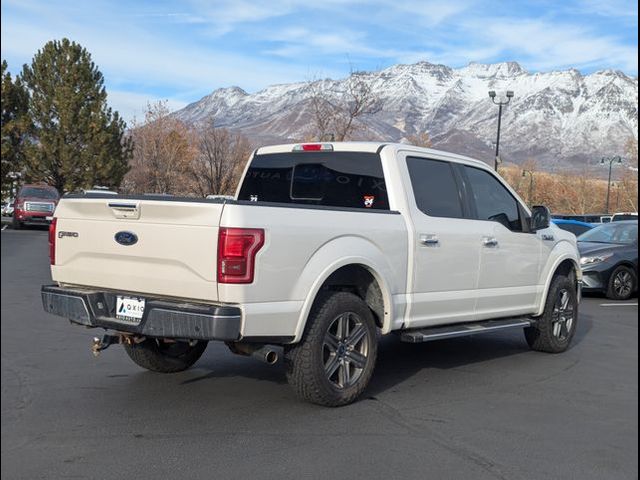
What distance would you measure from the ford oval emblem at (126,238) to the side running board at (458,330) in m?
2.41

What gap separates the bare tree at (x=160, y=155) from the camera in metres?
45.4

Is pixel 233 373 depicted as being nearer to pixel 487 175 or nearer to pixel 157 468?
pixel 157 468

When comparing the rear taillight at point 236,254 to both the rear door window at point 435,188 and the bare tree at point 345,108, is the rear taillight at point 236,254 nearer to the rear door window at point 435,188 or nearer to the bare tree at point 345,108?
the rear door window at point 435,188

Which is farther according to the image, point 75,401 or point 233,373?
point 233,373

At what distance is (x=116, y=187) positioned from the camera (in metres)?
44.8

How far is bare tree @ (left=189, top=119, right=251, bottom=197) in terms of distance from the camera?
125 feet

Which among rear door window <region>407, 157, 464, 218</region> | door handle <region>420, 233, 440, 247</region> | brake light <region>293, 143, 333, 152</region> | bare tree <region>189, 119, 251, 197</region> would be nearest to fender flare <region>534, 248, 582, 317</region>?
rear door window <region>407, 157, 464, 218</region>

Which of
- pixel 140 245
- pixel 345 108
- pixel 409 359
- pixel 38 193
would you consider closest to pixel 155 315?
pixel 140 245

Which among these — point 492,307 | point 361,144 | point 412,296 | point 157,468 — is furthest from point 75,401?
point 492,307

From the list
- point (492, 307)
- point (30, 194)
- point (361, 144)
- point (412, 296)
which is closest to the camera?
point (412, 296)

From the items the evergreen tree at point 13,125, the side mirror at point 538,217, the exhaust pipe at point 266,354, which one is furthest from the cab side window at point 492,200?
the evergreen tree at point 13,125

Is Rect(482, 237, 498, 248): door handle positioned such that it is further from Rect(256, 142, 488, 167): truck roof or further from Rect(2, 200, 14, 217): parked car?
Rect(2, 200, 14, 217): parked car

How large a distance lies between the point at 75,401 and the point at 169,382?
947 mm

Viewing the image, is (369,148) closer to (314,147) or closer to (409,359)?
(314,147)
